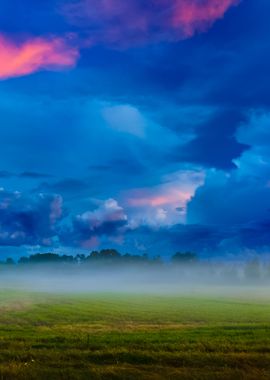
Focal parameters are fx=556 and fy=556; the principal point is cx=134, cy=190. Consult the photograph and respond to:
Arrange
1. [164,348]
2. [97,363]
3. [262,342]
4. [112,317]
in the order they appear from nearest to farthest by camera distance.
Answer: [97,363]
[164,348]
[262,342]
[112,317]

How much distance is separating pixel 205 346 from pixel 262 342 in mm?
5157

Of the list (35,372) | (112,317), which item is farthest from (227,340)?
(112,317)

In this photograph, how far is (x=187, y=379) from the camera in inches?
883

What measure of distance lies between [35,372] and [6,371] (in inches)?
46.9

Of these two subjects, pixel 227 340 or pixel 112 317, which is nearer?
pixel 227 340

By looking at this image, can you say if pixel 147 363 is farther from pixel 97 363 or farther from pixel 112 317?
pixel 112 317

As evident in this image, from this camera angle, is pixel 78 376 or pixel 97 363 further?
pixel 97 363

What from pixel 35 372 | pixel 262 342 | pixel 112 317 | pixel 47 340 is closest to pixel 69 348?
pixel 47 340

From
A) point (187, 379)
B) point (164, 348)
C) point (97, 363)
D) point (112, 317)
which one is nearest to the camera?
point (187, 379)

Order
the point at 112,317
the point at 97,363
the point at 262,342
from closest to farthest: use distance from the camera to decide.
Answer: the point at 97,363 → the point at 262,342 → the point at 112,317

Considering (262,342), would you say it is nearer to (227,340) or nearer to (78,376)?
(227,340)

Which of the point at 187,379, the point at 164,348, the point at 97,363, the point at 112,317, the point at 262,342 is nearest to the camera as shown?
the point at 187,379

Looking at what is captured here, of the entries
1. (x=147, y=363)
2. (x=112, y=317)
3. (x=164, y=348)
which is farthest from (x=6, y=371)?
(x=112, y=317)

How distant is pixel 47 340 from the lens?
3403cm
